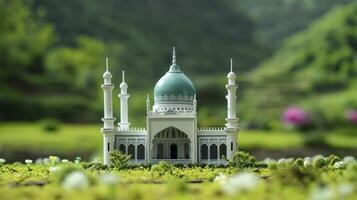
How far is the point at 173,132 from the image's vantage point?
38.3 meters

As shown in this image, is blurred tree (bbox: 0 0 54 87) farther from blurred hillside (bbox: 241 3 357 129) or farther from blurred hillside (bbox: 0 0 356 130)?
blurred hillside (bbox: 241 3 357 129)

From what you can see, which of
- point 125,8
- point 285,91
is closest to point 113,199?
point 285,91

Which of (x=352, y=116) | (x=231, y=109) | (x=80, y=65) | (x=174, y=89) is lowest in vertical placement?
(x=231, y=109)

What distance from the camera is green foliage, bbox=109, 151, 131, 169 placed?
3466 centimetres

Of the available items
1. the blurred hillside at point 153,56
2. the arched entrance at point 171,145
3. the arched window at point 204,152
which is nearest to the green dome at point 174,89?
the arched entrance at point 171,145

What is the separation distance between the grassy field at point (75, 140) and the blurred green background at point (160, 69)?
99 mm

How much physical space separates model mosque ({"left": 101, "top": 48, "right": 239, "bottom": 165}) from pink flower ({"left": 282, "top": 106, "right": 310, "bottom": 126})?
3085cm

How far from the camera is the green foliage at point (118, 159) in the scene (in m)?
34.7

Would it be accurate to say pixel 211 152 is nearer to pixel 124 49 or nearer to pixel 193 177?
pixel 193 177

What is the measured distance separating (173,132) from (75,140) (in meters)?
22.3

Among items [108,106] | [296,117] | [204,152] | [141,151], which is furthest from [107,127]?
[296,117]

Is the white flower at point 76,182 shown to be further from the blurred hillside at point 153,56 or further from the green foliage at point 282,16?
the green foliage at point 282,16

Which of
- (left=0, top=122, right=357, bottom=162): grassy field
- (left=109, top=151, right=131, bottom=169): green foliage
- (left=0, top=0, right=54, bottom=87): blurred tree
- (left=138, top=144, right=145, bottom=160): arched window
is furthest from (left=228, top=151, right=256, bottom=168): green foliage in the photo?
(left=0, top=0, right=54, bottom=87): blurred tree

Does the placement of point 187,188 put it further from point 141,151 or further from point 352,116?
point 352,116
